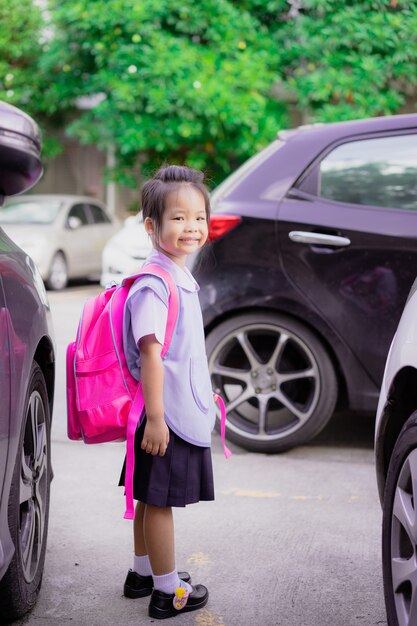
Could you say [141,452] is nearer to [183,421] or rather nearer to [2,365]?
[183,421]

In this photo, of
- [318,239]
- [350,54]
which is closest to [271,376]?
[318,239]

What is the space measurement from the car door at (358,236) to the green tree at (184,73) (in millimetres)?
10359

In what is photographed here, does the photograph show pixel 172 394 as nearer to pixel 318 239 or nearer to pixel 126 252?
pixel 318 239

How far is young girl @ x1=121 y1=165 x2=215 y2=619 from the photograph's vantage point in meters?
2.89

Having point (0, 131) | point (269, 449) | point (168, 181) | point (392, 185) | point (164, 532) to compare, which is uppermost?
point (0, 131)

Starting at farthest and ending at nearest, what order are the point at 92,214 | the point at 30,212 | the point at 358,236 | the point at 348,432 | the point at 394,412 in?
the point at 92,214, the point at 30,212, the point at 348,432, the point at 358,236, the point at 394,412

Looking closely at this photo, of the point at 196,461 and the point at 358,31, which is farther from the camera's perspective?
the point at 358,31

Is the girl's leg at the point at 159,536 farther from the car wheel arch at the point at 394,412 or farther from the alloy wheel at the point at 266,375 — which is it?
the alloy wheel at the point at 266,375

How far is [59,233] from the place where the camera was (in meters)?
15.5

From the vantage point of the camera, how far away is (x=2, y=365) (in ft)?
7.97

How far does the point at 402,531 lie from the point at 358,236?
7.83 ft

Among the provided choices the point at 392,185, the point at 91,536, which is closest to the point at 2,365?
the point at 91,536

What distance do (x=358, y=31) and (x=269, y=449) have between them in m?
11.0

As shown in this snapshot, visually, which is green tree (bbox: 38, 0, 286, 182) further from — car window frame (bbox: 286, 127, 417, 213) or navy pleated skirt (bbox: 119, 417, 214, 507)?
navy pleated skirt (bbox: 119, 417, 214, 507)
